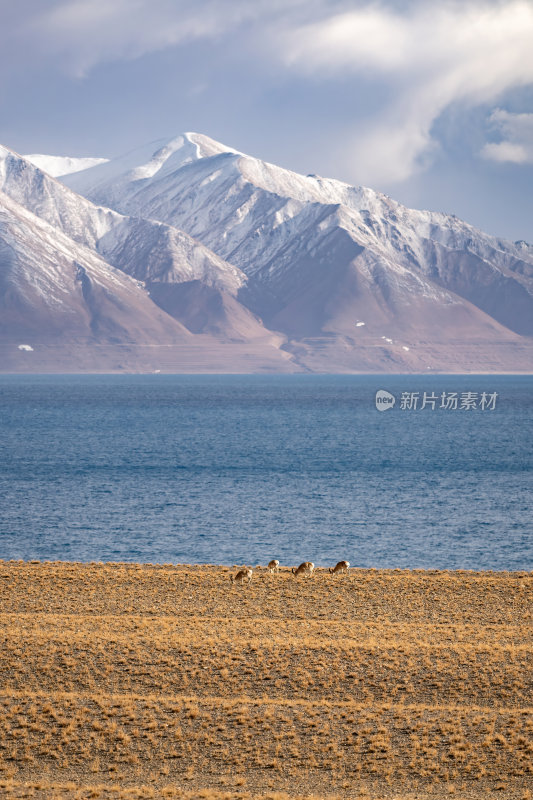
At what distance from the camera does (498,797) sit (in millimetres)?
22156

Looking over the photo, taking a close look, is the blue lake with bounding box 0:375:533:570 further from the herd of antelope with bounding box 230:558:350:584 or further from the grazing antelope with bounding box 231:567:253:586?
the grazing antelope with bounding box 231:567:253:586

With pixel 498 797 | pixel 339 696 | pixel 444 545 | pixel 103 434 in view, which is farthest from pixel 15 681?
pixel 103 434

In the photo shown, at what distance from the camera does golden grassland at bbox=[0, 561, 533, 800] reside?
23078 millimetres

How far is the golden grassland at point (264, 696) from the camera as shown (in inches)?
909

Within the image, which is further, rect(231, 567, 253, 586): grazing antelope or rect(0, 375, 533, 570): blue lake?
rect(0, 375, 533, 570): blue lake

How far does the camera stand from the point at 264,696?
27234 millimetres

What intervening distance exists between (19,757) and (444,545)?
127ft

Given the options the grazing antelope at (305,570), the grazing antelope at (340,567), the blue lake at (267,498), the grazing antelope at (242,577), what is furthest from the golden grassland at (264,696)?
the blue lake at (267,498)

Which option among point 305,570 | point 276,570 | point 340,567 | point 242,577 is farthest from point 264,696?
point 340,567

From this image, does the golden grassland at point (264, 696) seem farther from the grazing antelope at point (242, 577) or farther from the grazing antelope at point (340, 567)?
the grazing antelope at point (340, 567)

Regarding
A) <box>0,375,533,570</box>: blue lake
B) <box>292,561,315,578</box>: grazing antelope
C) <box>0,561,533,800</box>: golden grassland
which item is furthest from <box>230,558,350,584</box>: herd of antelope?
<box>0,375,533,570</box>: blue lake

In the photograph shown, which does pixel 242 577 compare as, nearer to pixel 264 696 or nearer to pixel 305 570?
pixel 305 570

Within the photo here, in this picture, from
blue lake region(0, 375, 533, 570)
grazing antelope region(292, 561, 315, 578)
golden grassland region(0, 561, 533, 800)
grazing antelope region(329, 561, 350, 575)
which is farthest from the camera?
blue lake region(0, 375, 533, 570)

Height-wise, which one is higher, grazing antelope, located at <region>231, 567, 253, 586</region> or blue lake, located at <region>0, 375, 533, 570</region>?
grazing antelope, located at <region>231, 567, 253, 586</region>
